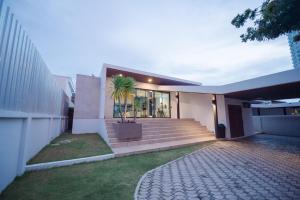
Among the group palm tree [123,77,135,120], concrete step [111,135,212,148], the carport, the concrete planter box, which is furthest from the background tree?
the concrete planter box

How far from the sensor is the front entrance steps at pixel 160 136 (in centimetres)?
643

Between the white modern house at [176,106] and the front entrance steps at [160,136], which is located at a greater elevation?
the white modern house at [176,106]

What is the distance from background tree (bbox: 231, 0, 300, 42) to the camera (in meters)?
4.11

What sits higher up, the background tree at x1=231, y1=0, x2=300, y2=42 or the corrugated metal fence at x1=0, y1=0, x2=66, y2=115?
the background tree at x1=231, y1=0, x2=300, y2=42

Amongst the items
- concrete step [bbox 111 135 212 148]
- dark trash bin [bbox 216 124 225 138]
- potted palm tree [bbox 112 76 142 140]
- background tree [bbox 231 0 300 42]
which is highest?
background tree [bbox 231 0 300 42]

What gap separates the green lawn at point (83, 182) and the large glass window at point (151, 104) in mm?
8101

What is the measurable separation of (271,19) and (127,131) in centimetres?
721

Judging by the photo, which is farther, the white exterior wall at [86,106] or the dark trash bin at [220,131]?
the dark trash bin at [220,131]

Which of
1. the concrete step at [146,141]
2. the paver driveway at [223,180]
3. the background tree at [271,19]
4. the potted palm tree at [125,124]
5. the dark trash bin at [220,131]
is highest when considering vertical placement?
the background tree at [271,19]

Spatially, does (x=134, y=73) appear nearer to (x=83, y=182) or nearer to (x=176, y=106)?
(x=176, y=106)

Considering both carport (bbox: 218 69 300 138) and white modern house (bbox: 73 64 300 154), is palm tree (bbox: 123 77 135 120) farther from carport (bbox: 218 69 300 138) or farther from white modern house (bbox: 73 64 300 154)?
carport (bbox: 218 69 300 138)

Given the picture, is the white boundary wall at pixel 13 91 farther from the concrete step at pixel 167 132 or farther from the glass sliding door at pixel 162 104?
the glass sliding door at pixel 162 104

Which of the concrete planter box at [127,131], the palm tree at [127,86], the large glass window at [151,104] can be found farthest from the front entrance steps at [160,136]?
the large glass window at [151,104]

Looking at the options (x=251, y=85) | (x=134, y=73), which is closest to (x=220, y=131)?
(x=251, y=85)
